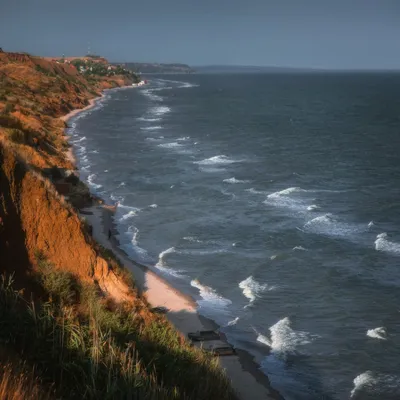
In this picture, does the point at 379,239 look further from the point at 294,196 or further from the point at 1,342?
the point at 1,342

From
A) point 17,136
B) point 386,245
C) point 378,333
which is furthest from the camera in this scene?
point 17,136

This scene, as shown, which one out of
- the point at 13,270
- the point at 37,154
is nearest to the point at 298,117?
the point at 37,154

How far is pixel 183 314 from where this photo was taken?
81.3 ft

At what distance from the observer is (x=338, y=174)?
185 feet

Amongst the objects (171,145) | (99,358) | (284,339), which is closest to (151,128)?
(171,145)

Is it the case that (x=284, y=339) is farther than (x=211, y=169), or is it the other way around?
(x=211, y=169)

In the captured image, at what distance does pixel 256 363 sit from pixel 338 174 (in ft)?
122

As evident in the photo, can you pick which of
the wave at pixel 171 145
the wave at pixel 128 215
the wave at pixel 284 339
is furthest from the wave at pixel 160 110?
the wave at pixel 284 339

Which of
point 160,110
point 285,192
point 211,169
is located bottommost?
point 285,192

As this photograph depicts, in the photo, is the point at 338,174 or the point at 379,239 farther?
the point at 338,174

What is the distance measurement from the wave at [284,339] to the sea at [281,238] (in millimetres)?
45

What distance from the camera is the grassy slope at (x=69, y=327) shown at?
10195 mm

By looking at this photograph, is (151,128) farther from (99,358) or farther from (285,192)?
(99,358)

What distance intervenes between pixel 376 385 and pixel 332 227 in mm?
17785
